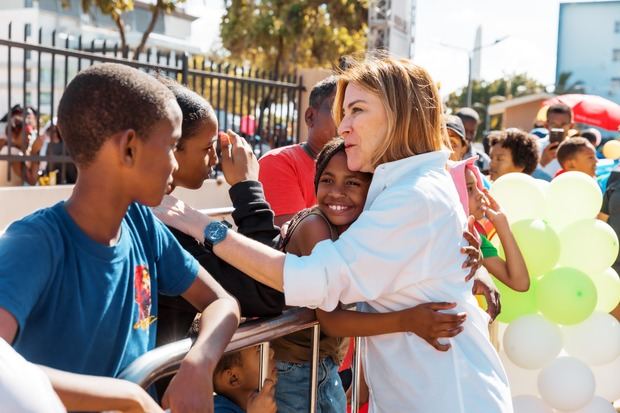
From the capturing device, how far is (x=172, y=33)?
76125 mm

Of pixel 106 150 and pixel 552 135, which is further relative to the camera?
pixel 552 135

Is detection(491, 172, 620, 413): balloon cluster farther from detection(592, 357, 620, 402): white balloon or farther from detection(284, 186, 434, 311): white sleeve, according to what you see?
detection(284, 186, 434, 311): white sleeve

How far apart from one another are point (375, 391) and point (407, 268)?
454 mm

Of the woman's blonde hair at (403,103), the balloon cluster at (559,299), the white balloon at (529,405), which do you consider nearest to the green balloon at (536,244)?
the balloon cluster at (559,299)

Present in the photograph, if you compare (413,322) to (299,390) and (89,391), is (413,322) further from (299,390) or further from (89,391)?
(89,391)

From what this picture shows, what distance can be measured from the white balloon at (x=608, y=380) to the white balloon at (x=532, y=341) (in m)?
0.58

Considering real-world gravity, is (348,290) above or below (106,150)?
below

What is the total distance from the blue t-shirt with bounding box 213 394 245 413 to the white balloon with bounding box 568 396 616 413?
2.65 meters

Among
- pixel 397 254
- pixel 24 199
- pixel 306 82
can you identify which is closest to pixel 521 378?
pixel 397 254

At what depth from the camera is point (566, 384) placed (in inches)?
173

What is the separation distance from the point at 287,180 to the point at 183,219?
175 centimetres

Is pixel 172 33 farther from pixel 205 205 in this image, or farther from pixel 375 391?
pixel 375 391

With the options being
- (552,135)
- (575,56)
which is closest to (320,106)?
(552,135)

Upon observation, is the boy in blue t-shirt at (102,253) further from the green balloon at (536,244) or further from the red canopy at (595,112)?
the red canopy at (595,112)
